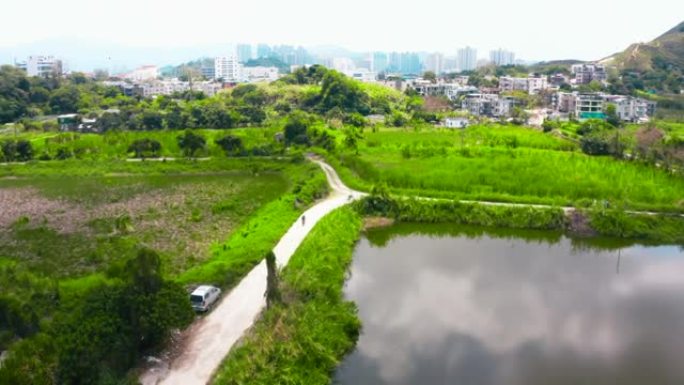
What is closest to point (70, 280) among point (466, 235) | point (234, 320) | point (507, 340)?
point (234, 320)

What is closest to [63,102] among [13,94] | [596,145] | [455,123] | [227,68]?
[13,94]

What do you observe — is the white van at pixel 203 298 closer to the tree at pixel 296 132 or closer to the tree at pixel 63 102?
the tree at pixel 296 132

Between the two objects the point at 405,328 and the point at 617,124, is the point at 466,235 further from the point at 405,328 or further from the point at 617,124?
the point at 617,124

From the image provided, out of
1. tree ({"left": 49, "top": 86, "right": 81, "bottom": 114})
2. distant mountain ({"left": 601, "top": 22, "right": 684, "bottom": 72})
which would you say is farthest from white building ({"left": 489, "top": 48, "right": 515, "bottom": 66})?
tree ({"left": 49, "top": 86, "right": 81, "bottom": 114})

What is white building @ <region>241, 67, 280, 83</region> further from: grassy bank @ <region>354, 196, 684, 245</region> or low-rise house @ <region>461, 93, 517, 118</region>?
grassy bank @ <region>354, 196, 684, 245</region>

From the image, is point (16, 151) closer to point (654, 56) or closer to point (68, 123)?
point (68, 123)
